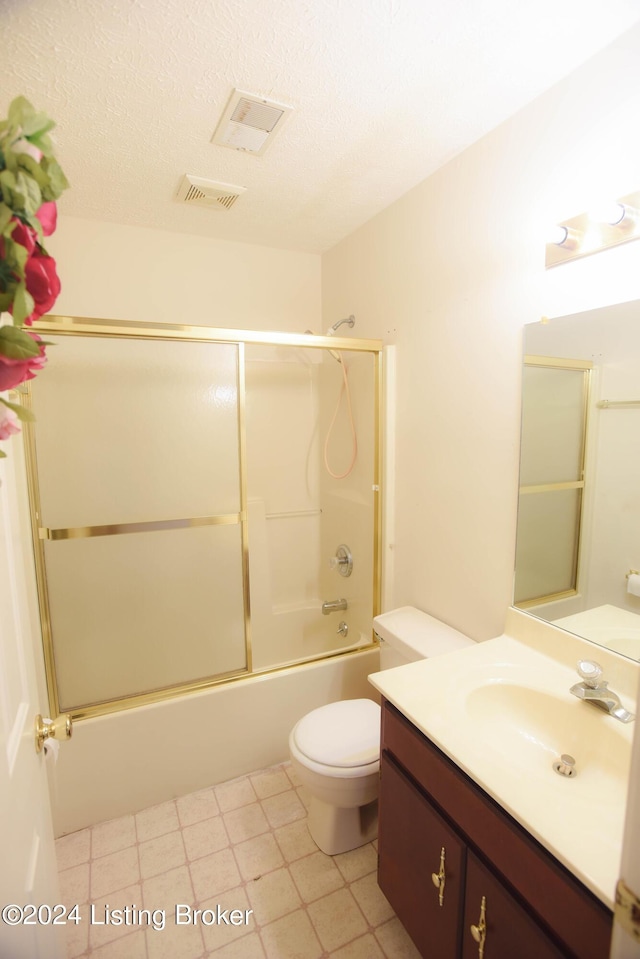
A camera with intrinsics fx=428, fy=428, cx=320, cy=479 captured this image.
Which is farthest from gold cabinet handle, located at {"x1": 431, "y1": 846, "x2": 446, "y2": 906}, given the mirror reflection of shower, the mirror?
the mirror reflection of shower

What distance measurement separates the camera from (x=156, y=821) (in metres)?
1.72

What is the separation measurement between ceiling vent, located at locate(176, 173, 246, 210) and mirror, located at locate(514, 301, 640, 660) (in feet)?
4.50

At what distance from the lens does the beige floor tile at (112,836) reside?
5.27 feet

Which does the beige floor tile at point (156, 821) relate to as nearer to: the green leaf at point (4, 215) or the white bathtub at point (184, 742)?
the white bathtub at point (184, 742)

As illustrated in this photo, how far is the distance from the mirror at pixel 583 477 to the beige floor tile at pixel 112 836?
1719 millimetres

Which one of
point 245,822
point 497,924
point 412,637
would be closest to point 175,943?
point 245,822

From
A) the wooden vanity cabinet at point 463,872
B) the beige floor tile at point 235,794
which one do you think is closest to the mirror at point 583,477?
the wooden vanity cabinet at point 463,872

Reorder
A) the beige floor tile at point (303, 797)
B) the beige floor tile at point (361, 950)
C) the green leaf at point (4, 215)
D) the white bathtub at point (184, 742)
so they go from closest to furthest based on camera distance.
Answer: the green leaf at point (4, 215)
the beige floor tile at point (361, 950)
the white bathtub at point (184, 742)
the beige floor tile at point (303, 797)

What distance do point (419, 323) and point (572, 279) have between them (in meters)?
0.68

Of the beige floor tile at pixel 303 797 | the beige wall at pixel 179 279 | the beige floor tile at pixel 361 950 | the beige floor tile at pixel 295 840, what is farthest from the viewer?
the beige wall at pixel 179 279

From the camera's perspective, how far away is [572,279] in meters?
1.22

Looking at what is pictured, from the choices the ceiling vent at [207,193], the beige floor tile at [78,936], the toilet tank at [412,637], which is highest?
the ceiling vent at [207,193]

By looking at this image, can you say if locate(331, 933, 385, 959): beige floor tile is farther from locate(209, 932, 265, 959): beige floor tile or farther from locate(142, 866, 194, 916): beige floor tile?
locate(142, 866, 194, 916): beige floor tile

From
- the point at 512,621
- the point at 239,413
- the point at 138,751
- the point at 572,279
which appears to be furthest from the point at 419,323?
the point at 138,751
